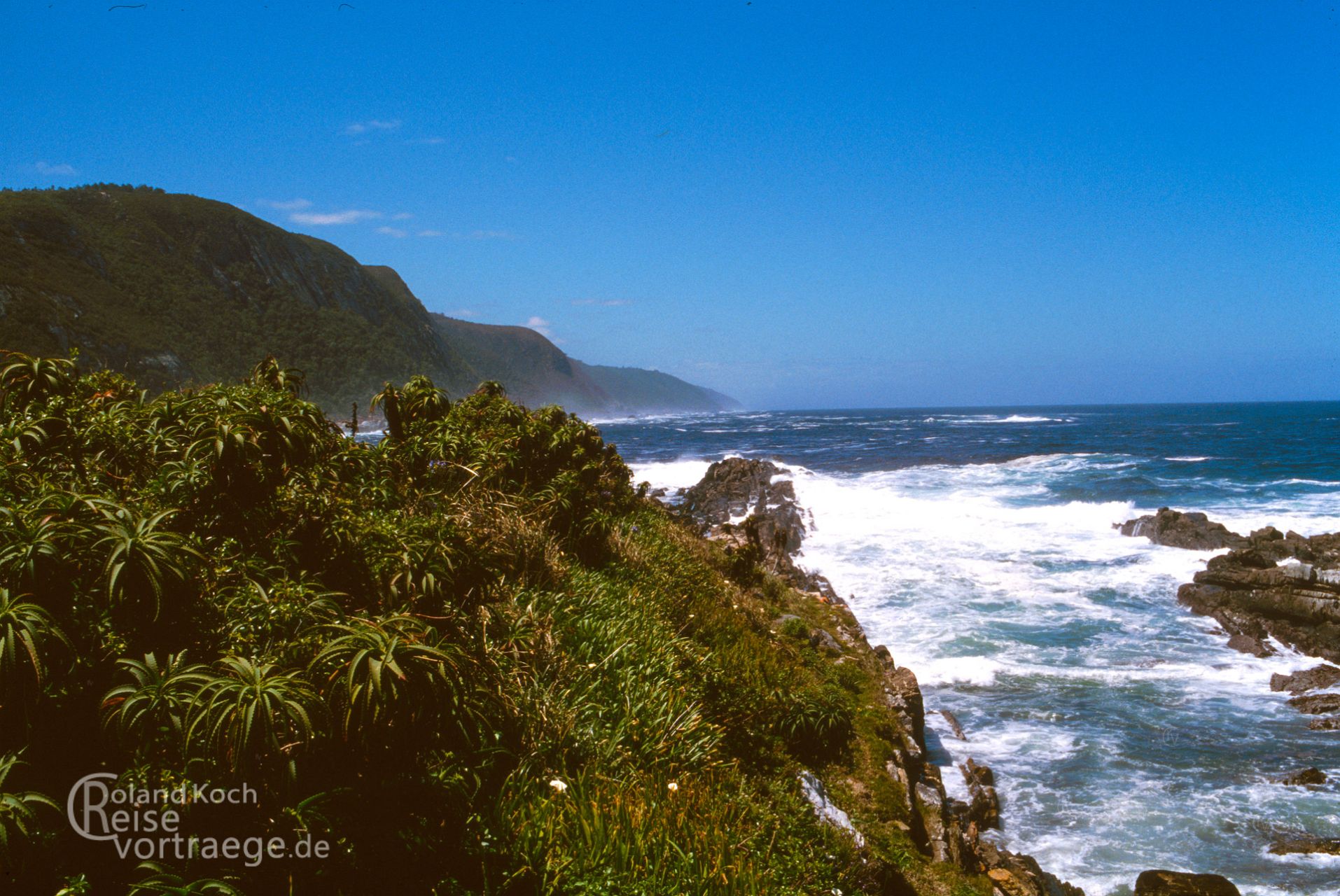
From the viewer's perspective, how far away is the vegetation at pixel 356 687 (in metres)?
2.66

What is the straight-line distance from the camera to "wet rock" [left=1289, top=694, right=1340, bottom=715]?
11.9 m

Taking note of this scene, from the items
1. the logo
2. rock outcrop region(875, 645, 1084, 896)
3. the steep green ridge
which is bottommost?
rock outcrop region(875, 645, 1084, 896)

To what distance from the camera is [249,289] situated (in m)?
83.8

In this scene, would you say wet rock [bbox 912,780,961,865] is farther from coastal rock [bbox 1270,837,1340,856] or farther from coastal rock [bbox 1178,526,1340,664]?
coastal rock [bbox 1178,526,1340,664]

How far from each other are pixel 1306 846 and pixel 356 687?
11.0 metres

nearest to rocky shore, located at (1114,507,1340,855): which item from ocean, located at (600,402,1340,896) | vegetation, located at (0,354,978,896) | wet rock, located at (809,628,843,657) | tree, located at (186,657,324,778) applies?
ocean, located at (600,402,1340,896)

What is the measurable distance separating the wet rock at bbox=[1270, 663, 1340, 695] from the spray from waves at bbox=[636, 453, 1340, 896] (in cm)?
30

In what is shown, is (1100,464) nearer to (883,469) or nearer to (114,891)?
(883,469)

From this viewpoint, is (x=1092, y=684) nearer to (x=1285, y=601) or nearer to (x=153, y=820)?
(x=1285, y=601)

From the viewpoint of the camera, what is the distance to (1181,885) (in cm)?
739

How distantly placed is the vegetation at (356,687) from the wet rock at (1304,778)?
20.8 ft

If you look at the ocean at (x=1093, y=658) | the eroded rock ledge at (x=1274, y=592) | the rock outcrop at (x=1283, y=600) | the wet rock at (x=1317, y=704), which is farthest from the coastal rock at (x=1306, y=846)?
the eroded rock ledge at (x=1274, y=592)

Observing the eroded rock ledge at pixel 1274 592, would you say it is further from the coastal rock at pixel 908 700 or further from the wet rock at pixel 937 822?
the wet rock at pixel 937 822

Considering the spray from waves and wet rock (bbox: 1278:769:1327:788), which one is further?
wet rock (bbox: 1278:769:1327:788)
